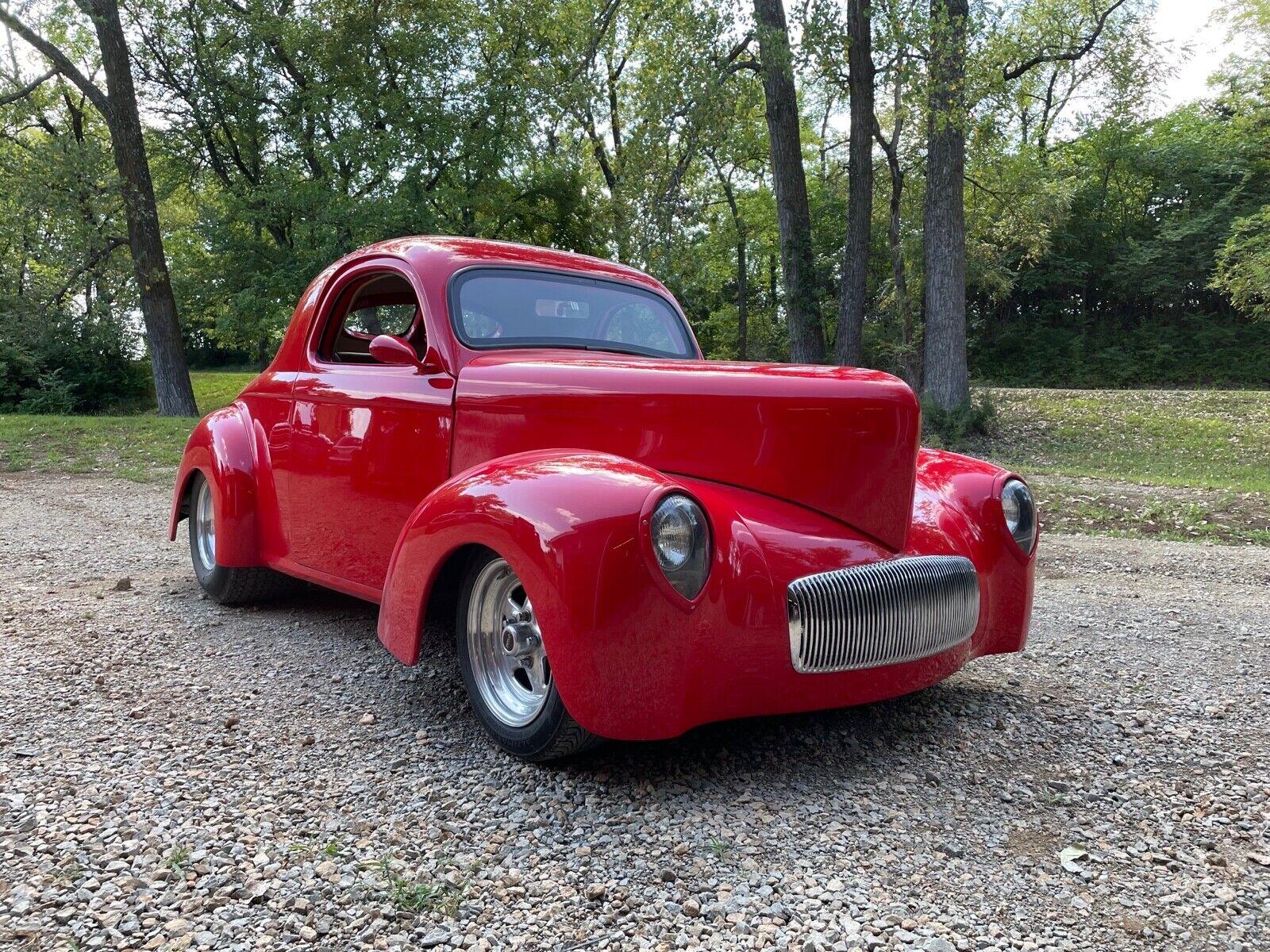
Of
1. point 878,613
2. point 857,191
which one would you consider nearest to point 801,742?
point 878,613

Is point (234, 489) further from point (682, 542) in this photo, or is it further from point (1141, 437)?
point (1141, 437)

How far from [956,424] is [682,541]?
1236 cm

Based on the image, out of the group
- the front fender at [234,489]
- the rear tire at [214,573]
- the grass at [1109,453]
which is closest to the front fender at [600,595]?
the front fender at [234,489]

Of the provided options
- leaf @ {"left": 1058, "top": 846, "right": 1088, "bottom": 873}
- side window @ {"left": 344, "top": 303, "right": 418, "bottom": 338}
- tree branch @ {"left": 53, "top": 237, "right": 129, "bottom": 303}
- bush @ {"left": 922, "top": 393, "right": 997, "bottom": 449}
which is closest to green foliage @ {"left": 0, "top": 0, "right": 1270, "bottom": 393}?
tree branch @ {"left": 53, "top": 237, "right": 129, "bottom": 303}

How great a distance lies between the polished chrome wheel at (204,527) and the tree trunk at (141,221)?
13095 mm

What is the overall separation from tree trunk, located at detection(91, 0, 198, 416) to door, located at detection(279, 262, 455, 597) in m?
14.0

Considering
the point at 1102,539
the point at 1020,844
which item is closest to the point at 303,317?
the point at 1020,844

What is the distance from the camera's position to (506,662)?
307 cm

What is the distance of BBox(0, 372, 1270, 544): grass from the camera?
8.32 metres

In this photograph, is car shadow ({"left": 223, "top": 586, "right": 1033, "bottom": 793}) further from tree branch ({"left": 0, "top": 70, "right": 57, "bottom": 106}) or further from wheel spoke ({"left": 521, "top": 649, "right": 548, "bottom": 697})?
tree branch ({"left": 0, "top": 70, "right": 57, "bottom": 106})

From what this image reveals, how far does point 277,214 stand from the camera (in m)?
19.7

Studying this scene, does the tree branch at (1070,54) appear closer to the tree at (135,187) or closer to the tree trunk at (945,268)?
the tree trunk at (945,268)

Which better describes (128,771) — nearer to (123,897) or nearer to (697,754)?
(123,897)

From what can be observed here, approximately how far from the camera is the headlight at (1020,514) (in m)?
3.52
